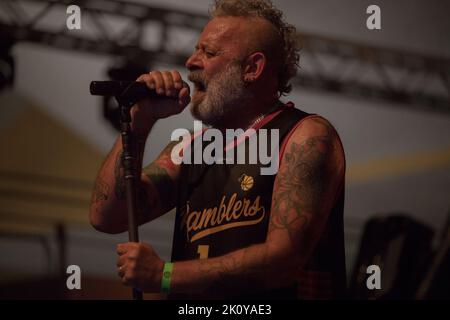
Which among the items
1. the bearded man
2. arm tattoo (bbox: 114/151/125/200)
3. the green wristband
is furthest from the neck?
the green wristband

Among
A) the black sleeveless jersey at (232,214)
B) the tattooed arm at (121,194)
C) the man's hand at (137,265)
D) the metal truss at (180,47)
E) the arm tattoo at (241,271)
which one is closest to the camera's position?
the man's hand at (137,265)

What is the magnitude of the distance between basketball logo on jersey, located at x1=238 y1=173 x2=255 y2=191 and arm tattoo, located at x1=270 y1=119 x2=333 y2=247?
0.11 meters

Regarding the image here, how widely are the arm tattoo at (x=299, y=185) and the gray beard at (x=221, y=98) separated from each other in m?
0.30

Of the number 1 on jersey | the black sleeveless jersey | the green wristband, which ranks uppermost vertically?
the black sleeveless jersey

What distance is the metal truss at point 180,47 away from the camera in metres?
3.32

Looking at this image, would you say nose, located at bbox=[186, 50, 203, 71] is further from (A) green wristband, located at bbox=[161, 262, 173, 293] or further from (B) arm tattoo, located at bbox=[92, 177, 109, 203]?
(A) green wristband, located at bbox=[161, 262, 173, 293]

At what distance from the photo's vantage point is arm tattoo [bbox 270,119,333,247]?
63.0 inches

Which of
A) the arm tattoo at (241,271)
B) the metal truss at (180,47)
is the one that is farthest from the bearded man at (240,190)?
the metal truss at (180,47)

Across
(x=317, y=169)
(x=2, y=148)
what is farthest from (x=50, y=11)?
(x=317, y=169)

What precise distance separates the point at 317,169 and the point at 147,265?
491mm

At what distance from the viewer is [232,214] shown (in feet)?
5.72

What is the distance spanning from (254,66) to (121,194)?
54 cm

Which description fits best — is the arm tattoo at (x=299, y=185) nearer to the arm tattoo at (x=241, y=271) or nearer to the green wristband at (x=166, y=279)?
the arm tattoo at (x=241, y=271)

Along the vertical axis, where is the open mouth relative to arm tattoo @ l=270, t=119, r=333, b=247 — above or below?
above
